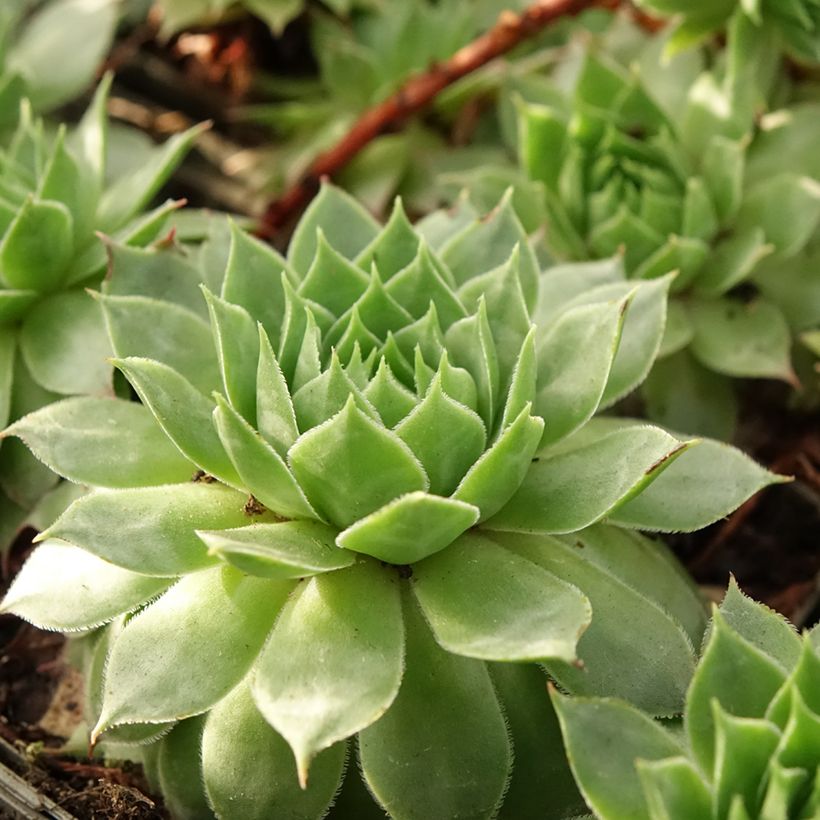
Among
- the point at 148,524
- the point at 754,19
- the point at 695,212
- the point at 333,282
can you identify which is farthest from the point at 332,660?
the point at 754,19

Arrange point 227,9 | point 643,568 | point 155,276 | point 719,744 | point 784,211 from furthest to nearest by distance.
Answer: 1. point 227,9
2. point 784,211
3. point 155,276
4. point 643,568
5. point 719,744


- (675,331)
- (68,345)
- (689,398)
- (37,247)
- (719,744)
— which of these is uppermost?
(37,247)

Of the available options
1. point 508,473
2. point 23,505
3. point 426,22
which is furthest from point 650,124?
point 23,505

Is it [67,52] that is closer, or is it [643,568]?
[643,568]

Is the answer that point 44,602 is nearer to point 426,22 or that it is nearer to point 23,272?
point 23,272

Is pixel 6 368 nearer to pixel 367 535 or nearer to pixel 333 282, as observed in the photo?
pixel 333 282

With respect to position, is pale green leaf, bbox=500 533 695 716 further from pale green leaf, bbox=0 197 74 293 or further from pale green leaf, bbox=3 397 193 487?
pale green leaf, bbox=0 197 74 293
